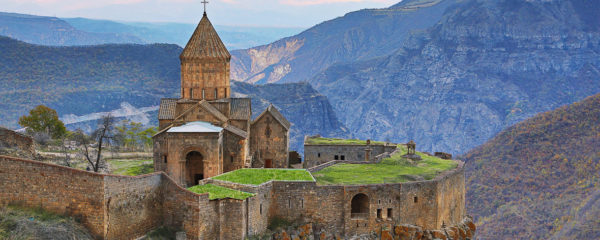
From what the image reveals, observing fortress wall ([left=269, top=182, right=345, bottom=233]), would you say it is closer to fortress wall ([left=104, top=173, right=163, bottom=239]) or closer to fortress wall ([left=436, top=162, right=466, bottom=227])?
fortress wall ([left=104, top=173, right=163, bottom=239])

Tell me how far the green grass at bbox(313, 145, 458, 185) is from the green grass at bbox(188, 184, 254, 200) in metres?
6.00

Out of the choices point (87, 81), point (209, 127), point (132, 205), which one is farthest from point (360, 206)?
point (87, 81)

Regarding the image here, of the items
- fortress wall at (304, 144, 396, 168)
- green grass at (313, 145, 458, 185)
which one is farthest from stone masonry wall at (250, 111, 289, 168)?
fortress wall at (304, 144, 396, 168)

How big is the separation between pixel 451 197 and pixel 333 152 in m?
15.1

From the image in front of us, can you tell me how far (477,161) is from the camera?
470 ft

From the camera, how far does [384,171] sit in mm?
45969

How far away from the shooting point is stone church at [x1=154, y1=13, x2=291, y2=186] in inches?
1762

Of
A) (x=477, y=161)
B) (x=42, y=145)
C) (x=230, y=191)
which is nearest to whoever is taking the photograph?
(x=230, y=191)

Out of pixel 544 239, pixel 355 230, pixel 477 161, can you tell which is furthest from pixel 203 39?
pixel 477 161

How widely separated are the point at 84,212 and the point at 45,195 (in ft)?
5.94

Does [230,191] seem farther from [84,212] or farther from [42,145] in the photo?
[42,145]

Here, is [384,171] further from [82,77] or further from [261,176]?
[82,77]

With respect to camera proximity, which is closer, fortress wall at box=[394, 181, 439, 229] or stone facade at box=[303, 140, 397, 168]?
fortress wall at box=[394, 181, 439, 229]

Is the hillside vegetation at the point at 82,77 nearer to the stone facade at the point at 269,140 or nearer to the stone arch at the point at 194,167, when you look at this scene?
the stone facade at the point at 269,140
